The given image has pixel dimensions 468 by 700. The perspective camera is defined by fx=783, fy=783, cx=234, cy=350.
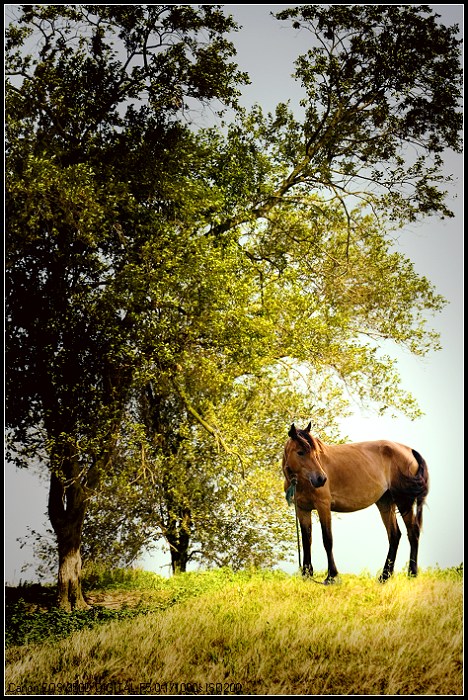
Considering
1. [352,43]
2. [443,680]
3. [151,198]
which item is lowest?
[443,680]

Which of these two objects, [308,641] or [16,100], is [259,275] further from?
[308,641]

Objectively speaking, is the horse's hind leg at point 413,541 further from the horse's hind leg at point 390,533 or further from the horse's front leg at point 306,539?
the horse's front leg at point 306,539

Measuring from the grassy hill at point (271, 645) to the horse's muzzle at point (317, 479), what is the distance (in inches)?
44.3

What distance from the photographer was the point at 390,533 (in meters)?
9.34

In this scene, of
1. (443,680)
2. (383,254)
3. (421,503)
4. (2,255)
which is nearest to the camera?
(443,680)

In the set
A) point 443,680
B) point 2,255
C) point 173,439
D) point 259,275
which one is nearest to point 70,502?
point 173,439

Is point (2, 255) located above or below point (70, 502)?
above

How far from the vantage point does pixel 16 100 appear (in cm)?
1030

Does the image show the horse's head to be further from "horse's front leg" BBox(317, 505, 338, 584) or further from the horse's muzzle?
"horse's front leg" BBox(317, 505, 338, 584)

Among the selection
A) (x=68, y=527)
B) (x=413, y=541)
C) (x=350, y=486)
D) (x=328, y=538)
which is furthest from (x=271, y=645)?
(x=68, y=527)

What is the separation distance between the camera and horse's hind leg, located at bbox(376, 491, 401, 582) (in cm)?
931

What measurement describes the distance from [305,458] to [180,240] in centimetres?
334

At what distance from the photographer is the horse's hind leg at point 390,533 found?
931 cm

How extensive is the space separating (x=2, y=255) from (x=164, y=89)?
3.09 metres
